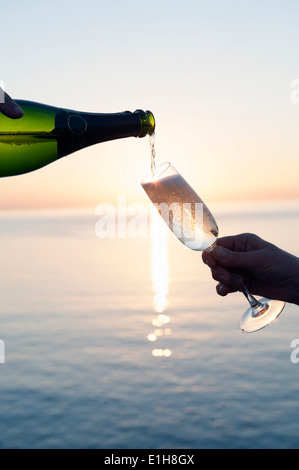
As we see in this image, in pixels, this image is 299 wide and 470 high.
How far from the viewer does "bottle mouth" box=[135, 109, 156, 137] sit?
3.26 meters

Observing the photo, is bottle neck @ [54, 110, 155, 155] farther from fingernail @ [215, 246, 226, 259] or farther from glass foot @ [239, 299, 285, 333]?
glass foot @ [239, 299, 285, 333]

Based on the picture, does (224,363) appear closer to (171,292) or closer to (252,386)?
(252,386)

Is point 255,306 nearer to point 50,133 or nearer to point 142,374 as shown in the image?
point 50,133

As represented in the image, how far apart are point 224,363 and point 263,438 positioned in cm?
522

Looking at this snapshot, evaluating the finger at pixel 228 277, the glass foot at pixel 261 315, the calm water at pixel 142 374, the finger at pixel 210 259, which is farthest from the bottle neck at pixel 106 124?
the calm water at pixel 142 374

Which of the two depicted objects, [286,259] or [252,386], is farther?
[252,386]

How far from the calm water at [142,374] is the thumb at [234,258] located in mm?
14765

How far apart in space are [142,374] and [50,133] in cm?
2003

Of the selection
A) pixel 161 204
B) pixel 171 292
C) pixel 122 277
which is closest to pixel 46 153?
pixel 161 204

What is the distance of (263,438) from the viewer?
17469mm

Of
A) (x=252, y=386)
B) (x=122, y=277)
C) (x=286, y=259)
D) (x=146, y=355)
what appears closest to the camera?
(x=286, y=259)

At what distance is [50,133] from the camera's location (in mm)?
3447

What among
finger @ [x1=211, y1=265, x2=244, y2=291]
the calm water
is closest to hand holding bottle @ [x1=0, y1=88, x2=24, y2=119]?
finger @ [x1=211, y1=265, x2=244, y2=291]

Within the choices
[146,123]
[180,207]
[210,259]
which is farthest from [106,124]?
[210,259]
